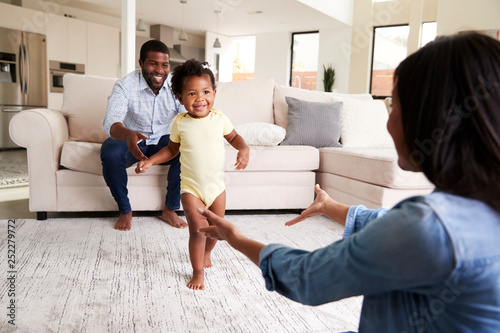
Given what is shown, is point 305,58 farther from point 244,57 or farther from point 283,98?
point 283,98

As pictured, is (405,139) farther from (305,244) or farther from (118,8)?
(118,8)

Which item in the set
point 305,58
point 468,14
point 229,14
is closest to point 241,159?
point 468,14

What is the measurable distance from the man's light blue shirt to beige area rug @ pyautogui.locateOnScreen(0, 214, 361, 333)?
665mm

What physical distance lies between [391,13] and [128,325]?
8066 mm

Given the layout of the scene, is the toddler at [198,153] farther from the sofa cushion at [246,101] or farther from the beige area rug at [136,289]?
the sofa cushion at [246,101]

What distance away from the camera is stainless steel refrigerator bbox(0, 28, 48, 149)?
6.20 m

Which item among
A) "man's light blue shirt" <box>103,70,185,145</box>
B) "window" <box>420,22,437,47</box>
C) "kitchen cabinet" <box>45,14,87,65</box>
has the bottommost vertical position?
"man's light blue shirt" <box>103,70,185,145</box>

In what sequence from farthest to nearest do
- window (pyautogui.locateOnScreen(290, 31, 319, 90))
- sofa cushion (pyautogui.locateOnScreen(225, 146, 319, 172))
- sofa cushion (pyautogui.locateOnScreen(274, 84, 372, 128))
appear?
window (pyautogui.locateOnScreen(290, 31, 319, 90)) < sofa cushion (pyautogui.locateOnScreen(274, 84, 372, 128)) < sofa cushion (pyautogui.locateOnScreen(225, 146, 319, 172))

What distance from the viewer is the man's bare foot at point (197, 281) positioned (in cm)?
164

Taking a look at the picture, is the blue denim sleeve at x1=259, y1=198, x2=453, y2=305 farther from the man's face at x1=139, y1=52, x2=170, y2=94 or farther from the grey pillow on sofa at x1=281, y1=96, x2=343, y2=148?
the grey pillow on sofa at x1=281, y1=96, x2=343, y2=148

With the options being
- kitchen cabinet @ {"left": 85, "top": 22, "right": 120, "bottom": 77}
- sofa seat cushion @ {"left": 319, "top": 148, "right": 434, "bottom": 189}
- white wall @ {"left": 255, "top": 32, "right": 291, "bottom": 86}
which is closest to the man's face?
sofa seat cushion @ {"left": 319, "top": 148, "right": 434, "bottom": 189}

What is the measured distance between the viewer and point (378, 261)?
472 millimetres

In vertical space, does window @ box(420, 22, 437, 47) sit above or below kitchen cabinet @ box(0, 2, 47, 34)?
above

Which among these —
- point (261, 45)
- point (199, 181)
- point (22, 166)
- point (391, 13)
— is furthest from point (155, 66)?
point (261, 45)
